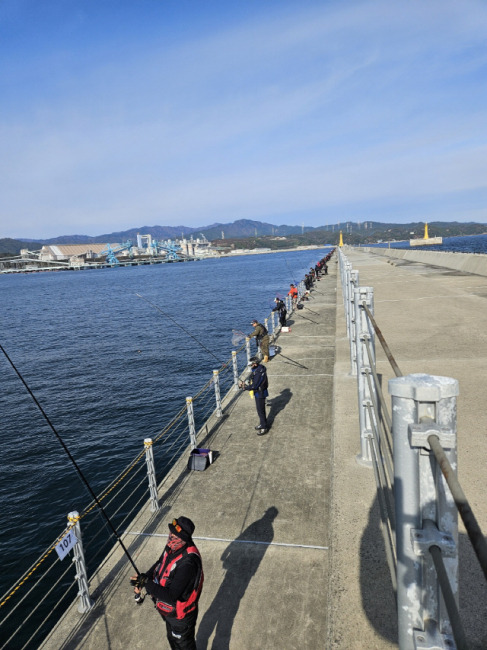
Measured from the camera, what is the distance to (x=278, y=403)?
1030cm

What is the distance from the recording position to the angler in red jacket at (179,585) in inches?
142

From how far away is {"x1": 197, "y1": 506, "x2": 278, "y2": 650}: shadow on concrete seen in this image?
4.33 m

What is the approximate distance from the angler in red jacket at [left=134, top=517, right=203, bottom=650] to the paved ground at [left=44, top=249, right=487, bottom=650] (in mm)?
688

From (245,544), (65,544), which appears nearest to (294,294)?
(245,544)

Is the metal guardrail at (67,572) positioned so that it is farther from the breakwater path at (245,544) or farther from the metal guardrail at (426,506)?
the metal guardrail at (426,506)

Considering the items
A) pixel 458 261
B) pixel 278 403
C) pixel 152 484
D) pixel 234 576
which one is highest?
pixel 458 261

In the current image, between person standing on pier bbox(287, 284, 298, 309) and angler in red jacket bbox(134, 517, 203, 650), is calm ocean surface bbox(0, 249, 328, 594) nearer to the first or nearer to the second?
person standing on pier bbox(287, 284, 298, 309)

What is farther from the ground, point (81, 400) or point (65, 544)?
point (65, 544)

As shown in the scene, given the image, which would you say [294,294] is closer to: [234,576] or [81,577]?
[234,576]

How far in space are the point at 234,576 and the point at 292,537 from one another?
37.2 inches

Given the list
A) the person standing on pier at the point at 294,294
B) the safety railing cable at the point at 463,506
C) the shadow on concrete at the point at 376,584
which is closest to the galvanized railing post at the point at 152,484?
the shadow on concrete at the point at 376,584

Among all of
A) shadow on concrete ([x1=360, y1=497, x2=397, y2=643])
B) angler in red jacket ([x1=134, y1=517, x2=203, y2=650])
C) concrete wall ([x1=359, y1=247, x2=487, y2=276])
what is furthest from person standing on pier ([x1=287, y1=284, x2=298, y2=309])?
angler in red jacket ([x1=134, y1=517, x2=203, y2=650])

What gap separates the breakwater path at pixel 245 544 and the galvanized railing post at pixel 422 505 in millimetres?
2881

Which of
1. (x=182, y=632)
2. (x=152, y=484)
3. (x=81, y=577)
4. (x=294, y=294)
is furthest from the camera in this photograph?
(x=294, y=294)
